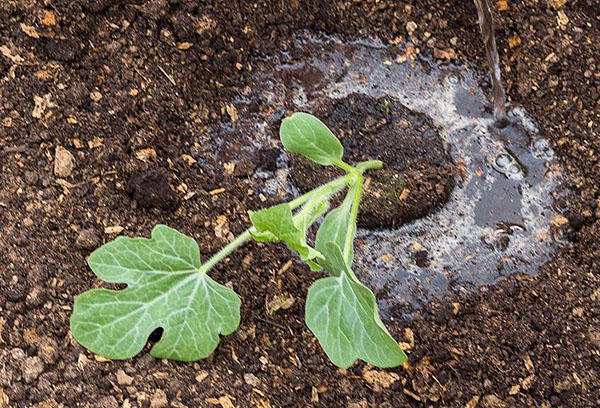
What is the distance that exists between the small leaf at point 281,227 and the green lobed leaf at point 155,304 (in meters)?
0.18

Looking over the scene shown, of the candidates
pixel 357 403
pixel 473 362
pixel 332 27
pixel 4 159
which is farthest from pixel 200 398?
pixel 332 27

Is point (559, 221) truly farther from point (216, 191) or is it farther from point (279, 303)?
point (216, 191)

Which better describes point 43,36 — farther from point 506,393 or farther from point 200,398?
point 506,393

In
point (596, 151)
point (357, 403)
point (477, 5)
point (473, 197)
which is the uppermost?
point (477, 5)

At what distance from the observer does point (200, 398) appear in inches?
76.1

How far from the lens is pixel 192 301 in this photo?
1.96 metres

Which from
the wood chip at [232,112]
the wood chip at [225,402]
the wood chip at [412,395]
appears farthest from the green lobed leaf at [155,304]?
the wood chip at [232,112]

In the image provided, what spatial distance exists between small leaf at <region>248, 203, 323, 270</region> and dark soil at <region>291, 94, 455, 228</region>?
0.64 meters

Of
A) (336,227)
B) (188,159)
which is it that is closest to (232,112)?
(188,159)

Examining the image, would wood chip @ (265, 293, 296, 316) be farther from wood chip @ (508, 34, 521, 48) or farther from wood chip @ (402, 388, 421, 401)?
wood chip @ (508, 34, 521, 48)

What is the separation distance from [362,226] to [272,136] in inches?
16.4

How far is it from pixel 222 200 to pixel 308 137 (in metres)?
0.44

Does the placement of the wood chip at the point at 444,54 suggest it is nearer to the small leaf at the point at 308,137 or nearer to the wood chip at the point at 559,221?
the wood chip at the point at 559,221

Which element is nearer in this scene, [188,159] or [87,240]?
[87,240]
